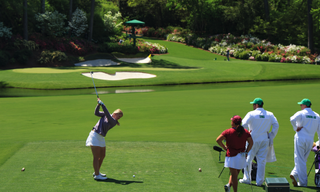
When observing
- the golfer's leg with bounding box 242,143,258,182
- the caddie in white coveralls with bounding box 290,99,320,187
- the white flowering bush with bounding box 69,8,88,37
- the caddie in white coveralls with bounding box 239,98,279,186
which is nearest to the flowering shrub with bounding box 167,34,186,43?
the white flowering bush with bounding box 69,8,88,37

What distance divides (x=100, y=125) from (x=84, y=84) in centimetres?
2584

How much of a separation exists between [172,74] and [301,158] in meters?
30.7

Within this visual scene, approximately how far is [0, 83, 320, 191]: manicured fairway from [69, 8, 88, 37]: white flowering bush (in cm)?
2833

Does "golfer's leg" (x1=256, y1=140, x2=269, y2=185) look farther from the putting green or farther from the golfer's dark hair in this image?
the putting green

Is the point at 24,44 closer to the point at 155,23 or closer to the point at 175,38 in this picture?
the point at 175,38

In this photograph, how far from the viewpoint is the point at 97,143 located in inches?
316

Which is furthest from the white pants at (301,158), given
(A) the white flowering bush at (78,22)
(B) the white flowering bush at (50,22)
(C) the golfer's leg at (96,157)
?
(A) the white flowering bush at (78,22)

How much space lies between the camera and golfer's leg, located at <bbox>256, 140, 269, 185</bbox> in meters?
7.93

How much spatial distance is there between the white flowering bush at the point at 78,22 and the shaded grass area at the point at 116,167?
39414 mm

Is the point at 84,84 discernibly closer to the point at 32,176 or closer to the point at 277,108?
the point at 277,108

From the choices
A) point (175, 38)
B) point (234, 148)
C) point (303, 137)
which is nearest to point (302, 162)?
point (303, 137)

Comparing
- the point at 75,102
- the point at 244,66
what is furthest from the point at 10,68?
the point at 244,66

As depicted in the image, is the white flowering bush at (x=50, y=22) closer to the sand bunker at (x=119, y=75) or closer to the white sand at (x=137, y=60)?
the white sand at (x=137, y=60)

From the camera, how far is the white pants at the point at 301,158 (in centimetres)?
798
